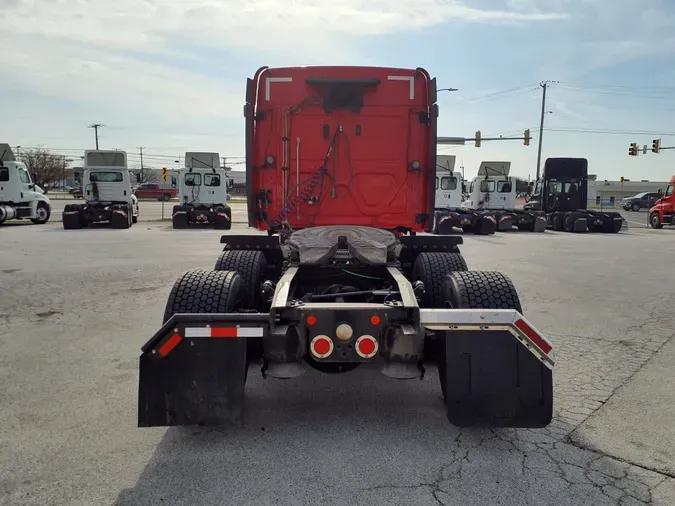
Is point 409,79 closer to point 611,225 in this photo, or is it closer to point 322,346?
point 322,346

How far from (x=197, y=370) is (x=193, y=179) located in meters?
22.1

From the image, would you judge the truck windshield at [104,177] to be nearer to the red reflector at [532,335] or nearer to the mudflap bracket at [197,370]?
the mudflap bracket at [197,370]

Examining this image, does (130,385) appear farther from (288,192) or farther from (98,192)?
(98,192)

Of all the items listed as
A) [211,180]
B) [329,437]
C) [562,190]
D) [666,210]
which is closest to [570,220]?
[562,190]

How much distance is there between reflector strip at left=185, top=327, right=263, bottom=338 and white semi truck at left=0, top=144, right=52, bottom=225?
2239cm

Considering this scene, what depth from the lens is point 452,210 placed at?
23.7 meters

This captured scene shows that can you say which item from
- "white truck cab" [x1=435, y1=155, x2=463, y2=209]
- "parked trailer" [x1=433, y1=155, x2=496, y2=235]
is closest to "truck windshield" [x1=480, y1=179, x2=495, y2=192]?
"parked trailer" [x1=433, y1=155, x2=496, y2=235]

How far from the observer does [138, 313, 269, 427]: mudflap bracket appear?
129 inches

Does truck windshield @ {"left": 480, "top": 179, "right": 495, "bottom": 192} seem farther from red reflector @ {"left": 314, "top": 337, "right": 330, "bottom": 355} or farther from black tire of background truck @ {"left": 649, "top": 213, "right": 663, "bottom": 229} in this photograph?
red reflector @ {"left": 314, "top": 337, "right": 330, "bottom": 355}

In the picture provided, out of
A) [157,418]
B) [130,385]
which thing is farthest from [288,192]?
[157,418]

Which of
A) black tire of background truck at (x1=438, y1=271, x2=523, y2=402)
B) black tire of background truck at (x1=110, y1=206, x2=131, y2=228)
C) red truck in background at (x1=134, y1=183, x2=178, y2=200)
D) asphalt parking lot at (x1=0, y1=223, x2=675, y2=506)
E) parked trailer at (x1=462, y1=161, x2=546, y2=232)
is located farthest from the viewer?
red truck in background at (x1=134, y1=183, x2=178, y2=200)

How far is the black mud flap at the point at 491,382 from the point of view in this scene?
3.31 metres

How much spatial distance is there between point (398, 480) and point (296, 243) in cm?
233

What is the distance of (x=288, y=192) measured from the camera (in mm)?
5867
